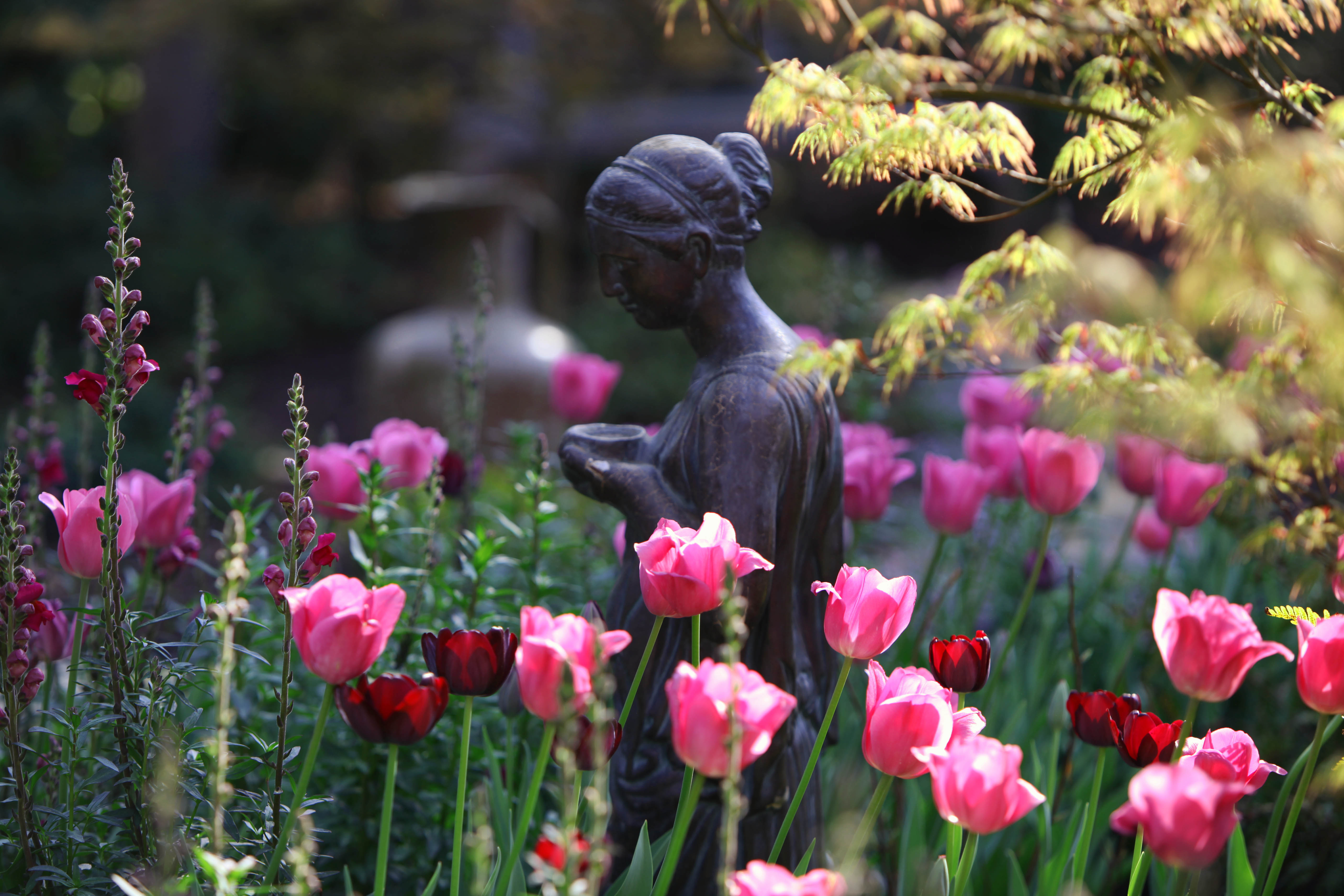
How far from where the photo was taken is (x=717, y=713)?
40.0 inches

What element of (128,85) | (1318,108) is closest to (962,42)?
(1318,108)

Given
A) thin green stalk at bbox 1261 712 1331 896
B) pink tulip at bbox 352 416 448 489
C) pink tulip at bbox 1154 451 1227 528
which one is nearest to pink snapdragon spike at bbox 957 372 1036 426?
pink tulip at bbox 1154 451 1227 528

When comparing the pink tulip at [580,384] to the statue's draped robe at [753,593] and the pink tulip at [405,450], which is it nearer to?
the pink tulip at [405,450]

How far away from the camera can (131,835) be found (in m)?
1.55

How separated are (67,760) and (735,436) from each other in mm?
1098

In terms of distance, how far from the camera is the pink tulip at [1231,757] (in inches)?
46.8

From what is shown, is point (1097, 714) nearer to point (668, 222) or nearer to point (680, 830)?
point (680, 830)

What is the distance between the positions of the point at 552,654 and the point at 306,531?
16.1 inches

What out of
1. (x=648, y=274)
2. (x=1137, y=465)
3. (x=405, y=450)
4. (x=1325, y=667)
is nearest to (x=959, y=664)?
(x=1325, y=667)

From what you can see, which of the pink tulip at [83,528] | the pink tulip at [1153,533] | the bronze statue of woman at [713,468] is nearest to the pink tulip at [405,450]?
the bronze statue of woman at [713,468]

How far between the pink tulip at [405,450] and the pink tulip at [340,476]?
0.15 feet

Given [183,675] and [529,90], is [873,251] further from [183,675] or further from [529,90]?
[529,90]

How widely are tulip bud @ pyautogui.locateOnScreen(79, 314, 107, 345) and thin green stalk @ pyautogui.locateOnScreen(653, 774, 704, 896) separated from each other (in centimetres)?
92

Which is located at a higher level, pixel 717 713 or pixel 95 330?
pixel 95 330
